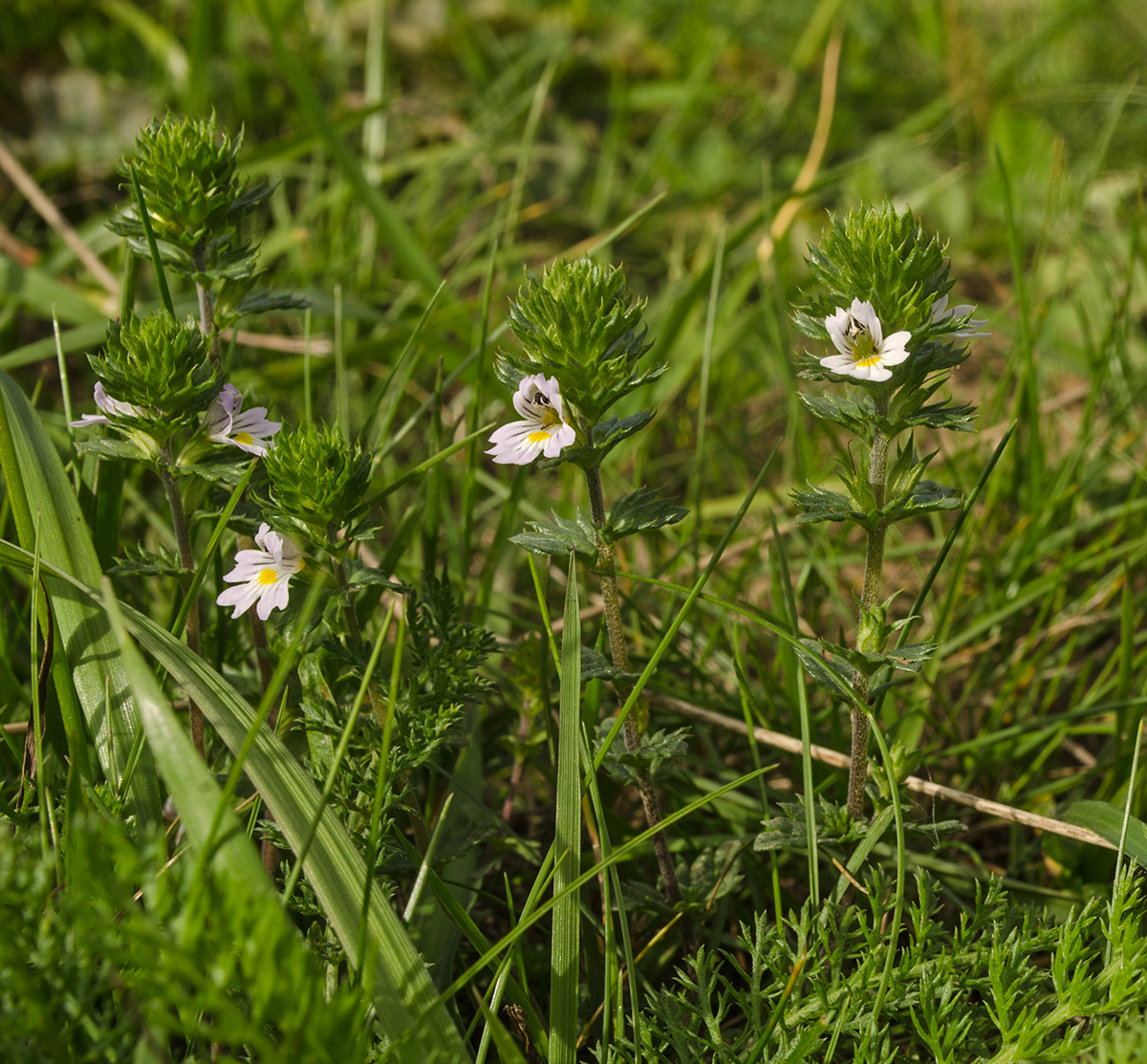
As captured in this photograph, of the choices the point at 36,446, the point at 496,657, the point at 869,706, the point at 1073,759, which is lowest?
the point at 1073,759

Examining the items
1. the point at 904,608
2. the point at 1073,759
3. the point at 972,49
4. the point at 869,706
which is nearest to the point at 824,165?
the point at 972,49

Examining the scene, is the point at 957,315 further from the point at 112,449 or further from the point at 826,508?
the point at 112,449

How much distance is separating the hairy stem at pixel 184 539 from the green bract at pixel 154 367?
9 centimetres

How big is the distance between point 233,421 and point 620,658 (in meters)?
0.80

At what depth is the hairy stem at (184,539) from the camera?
5.40ft

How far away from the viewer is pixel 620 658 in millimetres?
1688

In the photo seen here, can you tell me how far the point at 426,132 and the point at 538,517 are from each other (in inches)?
106

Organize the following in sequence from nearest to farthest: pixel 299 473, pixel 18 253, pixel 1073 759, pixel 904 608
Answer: pixel 299 473 < pixel 1073 759 < pixel 904 608 < pixel 18 253

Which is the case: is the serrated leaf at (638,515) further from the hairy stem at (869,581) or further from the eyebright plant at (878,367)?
the hairy stem at (869,581)

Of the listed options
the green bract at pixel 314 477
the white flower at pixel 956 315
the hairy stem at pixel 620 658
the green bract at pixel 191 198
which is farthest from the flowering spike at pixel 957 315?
the green bract at pixel 191 198

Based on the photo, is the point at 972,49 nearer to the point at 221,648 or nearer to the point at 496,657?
the point at 496,657

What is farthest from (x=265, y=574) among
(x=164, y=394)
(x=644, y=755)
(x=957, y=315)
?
(x=957, y=315)

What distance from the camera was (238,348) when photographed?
357cm

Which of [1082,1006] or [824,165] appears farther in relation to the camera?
[824,165]
